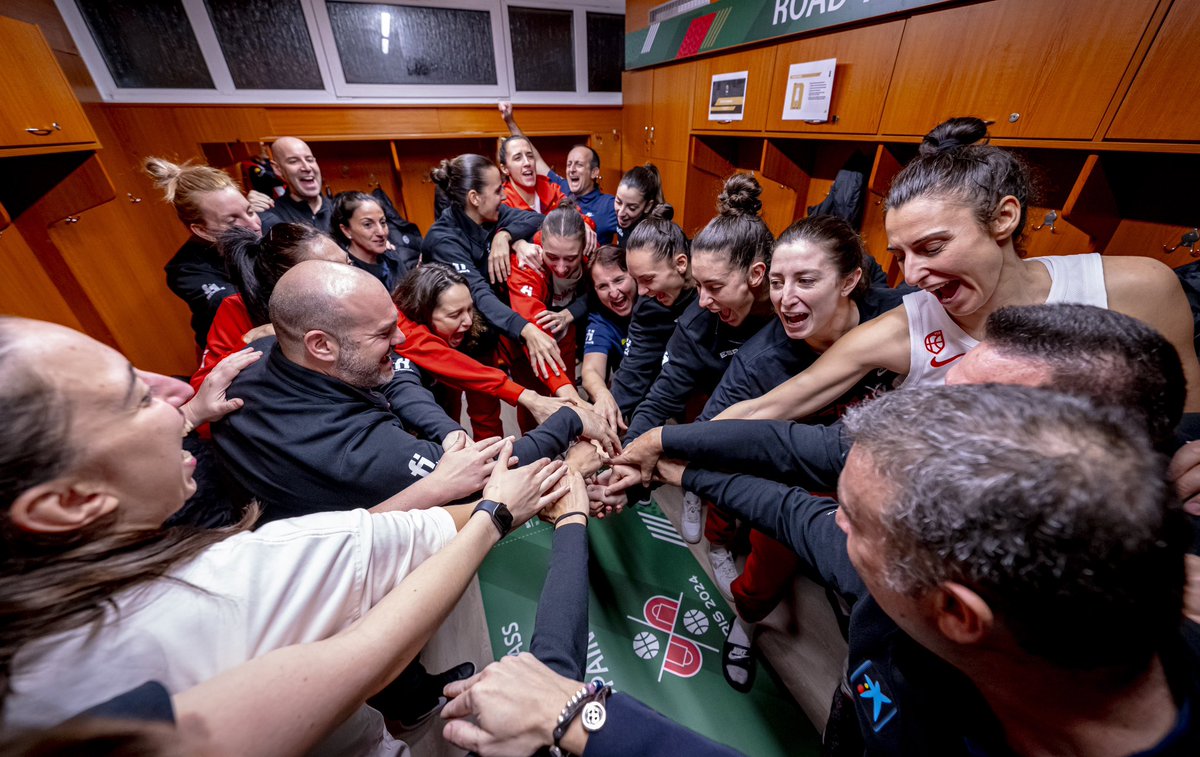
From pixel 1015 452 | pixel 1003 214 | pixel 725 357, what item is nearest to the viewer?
pixel 1015 452

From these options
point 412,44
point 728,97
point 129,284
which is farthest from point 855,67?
point 129,284

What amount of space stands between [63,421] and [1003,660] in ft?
4.46

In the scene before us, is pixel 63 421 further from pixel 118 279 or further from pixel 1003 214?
pixel 118 279

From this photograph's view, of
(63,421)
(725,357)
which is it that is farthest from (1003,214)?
(63,421)

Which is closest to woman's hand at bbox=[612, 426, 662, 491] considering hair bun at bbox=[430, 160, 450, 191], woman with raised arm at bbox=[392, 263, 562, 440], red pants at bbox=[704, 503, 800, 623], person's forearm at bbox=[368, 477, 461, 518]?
red pants at bbox=[704, 503, 800, 623]

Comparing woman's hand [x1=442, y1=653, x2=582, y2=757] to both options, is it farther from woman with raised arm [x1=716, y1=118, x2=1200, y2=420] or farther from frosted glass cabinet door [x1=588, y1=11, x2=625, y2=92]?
frosted glass cabinet door [x1=588, y1=11, x2=625, y2=92]

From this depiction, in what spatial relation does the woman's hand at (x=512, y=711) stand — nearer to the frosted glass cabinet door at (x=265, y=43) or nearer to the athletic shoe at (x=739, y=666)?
the athletic shoe at (x=739, y=666)

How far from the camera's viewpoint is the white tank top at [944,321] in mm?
1309

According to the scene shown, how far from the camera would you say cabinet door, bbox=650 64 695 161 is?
4.34 m

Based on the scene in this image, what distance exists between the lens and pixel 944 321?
1.44 meters

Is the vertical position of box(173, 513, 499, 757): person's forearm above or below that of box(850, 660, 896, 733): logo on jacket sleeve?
above

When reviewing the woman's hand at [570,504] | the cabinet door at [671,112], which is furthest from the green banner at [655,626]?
the cabinet door at [671,112]

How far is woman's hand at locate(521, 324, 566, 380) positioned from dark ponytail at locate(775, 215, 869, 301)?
123 centimetres

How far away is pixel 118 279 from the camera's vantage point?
347 centimetres
